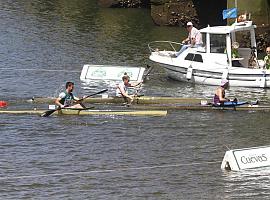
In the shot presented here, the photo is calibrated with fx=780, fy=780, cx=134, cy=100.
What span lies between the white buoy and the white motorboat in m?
10.9

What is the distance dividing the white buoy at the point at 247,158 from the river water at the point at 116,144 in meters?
0.20

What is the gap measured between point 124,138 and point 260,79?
8825 millimetres

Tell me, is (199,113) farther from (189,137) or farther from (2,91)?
(2,91)

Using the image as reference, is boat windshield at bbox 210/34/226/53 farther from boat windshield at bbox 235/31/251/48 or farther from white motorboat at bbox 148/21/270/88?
boat windshield at bbox 235/31/251/48

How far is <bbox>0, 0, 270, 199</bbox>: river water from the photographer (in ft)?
Answer: 64.3

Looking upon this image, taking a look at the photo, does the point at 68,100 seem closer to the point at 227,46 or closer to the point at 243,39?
the point at 227,46

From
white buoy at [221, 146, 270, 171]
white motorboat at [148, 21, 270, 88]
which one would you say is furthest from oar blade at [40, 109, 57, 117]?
white buoy at [221, 146, 270, 171]

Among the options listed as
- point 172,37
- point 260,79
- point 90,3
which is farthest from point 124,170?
point 90,3

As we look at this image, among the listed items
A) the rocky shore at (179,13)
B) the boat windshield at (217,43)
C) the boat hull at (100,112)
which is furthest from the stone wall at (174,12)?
the boat hull at (100,112)

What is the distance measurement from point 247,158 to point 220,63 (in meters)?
12.2

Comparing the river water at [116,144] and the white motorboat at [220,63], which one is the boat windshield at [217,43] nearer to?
the white motorboat at [220,63]

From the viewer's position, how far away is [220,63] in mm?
32188

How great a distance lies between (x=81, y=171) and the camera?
21.0 meters

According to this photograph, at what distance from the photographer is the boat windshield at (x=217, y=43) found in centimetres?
3231
